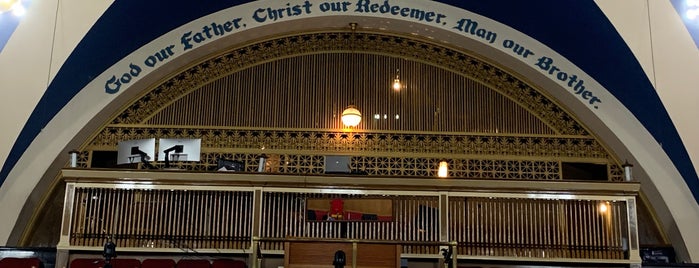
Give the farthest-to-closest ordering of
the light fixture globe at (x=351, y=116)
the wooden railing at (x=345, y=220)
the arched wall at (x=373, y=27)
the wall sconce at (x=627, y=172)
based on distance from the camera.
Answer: the light fixture globe at (x=351, y=116) → the arched wall at (x=373, y=27) → the wall sconce at (x=627, y=172) → the wooden railing at (x=345, y=220)

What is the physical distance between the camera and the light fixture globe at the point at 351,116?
9.80 metres

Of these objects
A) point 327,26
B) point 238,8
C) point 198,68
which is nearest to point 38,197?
point 198,68

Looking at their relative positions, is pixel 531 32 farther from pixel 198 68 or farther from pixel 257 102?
pixel 198 68

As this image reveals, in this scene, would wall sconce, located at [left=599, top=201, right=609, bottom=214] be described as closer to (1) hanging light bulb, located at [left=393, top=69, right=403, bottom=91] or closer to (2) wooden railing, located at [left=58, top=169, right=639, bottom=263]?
(2) wooden railing, located at [left=58, top=169, right=639, bottom=263]

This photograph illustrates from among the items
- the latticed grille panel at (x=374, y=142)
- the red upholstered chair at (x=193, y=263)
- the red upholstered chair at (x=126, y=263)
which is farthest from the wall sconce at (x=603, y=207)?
the red upholstered chair at (x=126, y=263)

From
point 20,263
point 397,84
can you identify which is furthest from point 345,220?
point 20,263

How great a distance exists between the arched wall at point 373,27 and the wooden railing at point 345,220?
3.70 feet

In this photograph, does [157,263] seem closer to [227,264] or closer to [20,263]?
[227,264]

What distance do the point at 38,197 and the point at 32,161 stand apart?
523mm

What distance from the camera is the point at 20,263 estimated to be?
27.0ft

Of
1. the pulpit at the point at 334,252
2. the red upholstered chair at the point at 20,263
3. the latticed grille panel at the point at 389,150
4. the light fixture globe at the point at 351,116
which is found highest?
the light fixture globe at the point at 351,116

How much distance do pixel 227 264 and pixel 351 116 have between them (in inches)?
103

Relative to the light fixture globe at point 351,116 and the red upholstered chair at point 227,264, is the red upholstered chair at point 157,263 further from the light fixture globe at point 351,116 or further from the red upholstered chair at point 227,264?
the light fixture globe at point 351,116

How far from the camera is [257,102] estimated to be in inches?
404
